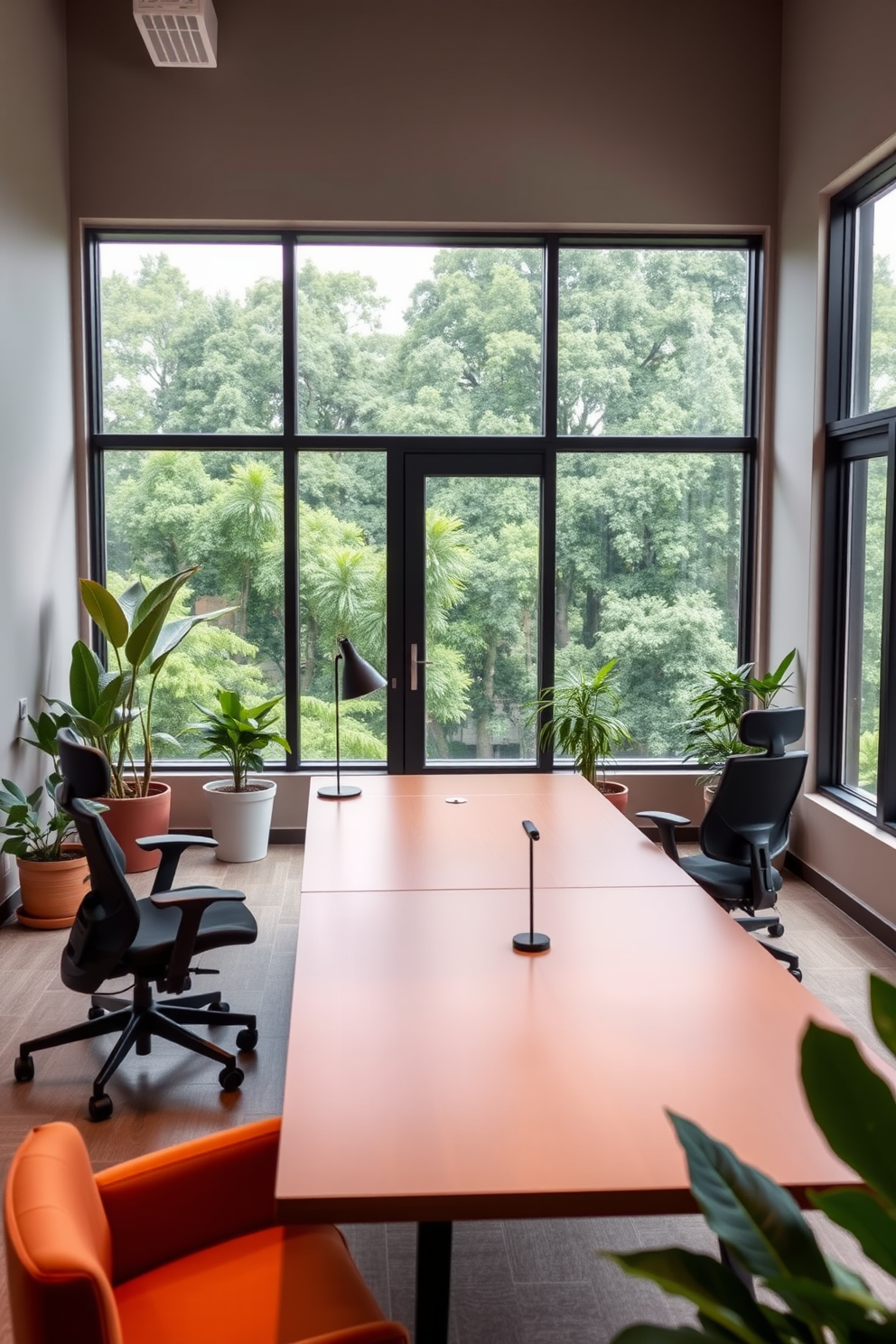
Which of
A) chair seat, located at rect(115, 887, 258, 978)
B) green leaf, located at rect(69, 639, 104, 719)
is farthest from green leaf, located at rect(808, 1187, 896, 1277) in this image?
green leaf, located at rect(69, 639, 104, 719)

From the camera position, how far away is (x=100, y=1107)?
124 inches

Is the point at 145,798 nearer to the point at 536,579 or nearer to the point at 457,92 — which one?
the point at 536,579

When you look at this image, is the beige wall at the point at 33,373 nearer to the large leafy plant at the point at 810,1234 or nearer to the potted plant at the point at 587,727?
the potted plant at the point at 587,727

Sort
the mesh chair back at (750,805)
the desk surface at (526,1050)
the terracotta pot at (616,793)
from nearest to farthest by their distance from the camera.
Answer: the desk surface at (526,1050) → the mesh chair back at (750,805) → the terracotta pot at (616,793)

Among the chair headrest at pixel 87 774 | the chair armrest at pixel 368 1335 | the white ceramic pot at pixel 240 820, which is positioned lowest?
the white ceramic pot at pixel 240 820

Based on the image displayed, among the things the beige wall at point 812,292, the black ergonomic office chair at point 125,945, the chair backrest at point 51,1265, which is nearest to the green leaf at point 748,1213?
the chair backrest at point 51,1265

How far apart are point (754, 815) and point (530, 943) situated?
1746 mm

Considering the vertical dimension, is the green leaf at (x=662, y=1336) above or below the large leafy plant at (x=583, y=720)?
above

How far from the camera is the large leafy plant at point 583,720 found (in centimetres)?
589

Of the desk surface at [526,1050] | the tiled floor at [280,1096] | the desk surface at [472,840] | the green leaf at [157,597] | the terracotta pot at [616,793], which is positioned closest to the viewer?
the desk surface at [526,1050]

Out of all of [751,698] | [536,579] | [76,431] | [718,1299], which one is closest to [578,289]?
[536,579]

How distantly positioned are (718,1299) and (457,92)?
6191mm

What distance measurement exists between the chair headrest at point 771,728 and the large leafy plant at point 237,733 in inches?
106

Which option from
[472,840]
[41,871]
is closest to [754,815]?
[472,840]
